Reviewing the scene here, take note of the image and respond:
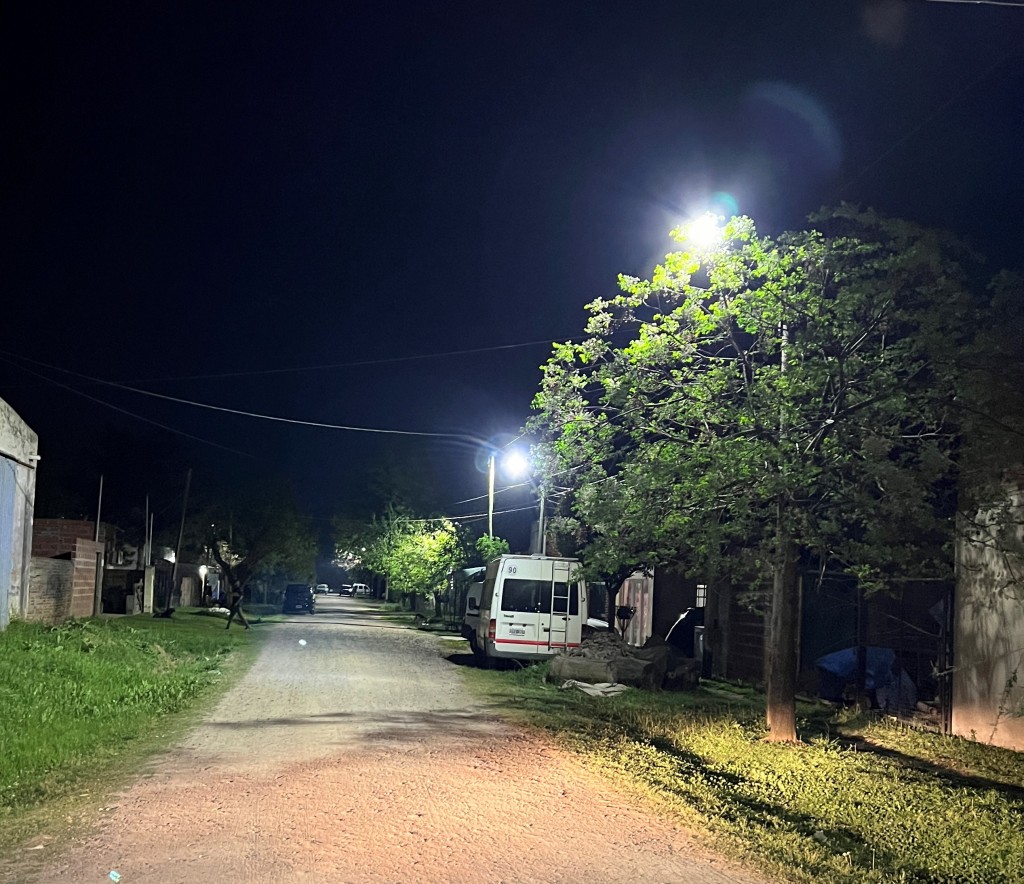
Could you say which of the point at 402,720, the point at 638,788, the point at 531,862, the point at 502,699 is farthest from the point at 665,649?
the point at 531,862

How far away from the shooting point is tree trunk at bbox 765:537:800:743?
10.9 metres

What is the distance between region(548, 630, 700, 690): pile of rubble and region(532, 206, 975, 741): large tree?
5.10m

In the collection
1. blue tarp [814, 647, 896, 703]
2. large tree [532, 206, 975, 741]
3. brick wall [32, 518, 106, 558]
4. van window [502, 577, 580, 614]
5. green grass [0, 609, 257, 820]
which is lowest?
green grass [0, 609, 257, 820]

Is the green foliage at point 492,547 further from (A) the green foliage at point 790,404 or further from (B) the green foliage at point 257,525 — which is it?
(A) the green foliage at point 790,404

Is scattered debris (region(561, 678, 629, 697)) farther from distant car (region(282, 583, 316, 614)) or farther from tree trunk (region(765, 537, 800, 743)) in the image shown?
distant car (region(282, 583, 316, 614))

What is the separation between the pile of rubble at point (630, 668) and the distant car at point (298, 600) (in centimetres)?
3723

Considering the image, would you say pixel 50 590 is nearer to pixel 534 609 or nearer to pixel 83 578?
pixel 83 578

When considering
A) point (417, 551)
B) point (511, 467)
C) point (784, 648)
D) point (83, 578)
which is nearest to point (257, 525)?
point (417, 551)

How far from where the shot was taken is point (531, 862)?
595 cm

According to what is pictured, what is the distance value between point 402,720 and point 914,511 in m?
6.42

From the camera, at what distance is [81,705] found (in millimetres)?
11773

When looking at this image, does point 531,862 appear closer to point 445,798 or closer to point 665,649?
point 445,798

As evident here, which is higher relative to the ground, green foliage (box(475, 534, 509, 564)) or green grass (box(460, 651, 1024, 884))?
green foliage (box(475, 534, 509, 564))

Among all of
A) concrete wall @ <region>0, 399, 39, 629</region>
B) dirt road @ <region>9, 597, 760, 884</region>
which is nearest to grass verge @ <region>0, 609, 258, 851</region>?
dirt road @ <region>9, 597, 760, 884</region>
